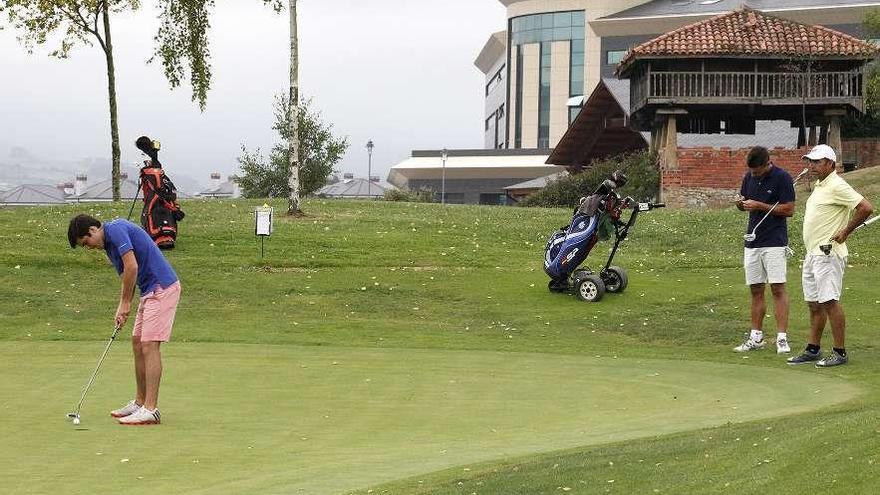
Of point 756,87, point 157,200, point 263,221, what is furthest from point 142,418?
point 756,87

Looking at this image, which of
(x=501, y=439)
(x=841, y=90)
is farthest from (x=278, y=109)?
(x=501, y=439)

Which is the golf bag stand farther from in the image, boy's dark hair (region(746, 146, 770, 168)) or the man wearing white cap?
the man wearing white cap

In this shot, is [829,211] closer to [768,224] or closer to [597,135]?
[768,224]

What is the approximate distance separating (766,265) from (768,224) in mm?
433

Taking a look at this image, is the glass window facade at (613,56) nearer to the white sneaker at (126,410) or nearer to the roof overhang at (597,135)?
the roof overhang at (597,135)

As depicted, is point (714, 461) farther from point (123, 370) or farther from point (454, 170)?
point (454, 170)

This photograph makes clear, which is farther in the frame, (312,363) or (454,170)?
(454,170)

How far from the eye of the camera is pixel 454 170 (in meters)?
104

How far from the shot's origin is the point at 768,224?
14648 millimetres

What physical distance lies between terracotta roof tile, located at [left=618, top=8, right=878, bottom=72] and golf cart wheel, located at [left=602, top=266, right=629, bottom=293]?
2569cm

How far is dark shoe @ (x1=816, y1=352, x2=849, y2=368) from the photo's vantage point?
13453 millimetres

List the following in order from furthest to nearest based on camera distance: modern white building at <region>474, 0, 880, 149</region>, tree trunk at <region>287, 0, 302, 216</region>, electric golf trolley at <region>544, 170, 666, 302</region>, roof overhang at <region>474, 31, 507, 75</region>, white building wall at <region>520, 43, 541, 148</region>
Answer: roof overhang at <region>474, 31, 507, 75</region> → white building wall at <region>520, 43, 541, 148</region> → modern white building at <region>474, 0, 880, 149</region> → tree trunk at <region>287, 0, 302, 216</region> → electric golf trolley at <region>544, 170, 666, 302</region>

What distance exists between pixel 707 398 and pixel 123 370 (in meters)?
5.45

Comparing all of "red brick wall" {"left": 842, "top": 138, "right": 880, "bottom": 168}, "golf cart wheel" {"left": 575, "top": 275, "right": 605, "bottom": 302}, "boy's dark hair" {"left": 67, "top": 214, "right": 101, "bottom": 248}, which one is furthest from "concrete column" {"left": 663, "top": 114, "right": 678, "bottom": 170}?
"boy's dark hair" {"left": 67, "top": 214, "right": 101, "bottom": 248}
